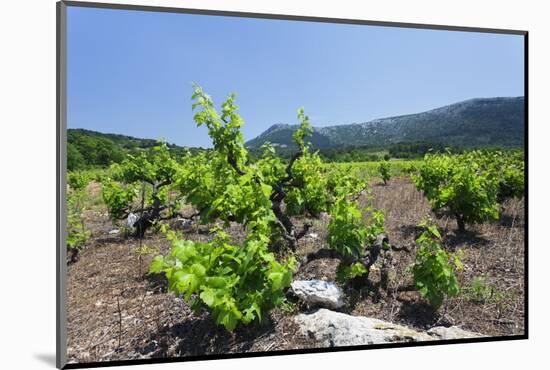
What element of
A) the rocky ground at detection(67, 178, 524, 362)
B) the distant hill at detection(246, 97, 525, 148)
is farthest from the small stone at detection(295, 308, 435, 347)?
the distant hill at detection(246, 97, 525, 148)

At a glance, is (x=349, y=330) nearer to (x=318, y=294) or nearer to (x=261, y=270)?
(x=318, y=294)

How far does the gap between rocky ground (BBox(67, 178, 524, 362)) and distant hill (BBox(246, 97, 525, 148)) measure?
3.63 ft

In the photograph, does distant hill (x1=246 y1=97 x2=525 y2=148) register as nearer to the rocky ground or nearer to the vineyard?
the vineyard

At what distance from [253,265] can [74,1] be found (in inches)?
73.9

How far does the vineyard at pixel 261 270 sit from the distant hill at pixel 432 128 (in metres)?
0.26

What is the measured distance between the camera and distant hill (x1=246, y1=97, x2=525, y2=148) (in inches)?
157

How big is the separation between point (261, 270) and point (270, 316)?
0.50 meters

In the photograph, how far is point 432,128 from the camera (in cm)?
527

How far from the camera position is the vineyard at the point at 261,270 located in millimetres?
2721

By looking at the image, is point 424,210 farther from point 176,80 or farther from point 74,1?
point 74,1

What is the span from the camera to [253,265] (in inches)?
107

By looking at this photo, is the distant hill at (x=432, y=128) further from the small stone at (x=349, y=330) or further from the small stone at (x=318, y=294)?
the small stone at (x=349, y=330)

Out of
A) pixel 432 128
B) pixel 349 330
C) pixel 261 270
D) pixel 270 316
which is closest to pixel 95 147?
pixel 261 270

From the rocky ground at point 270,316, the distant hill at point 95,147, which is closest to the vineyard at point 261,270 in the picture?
the rocky ground at point 270,316
